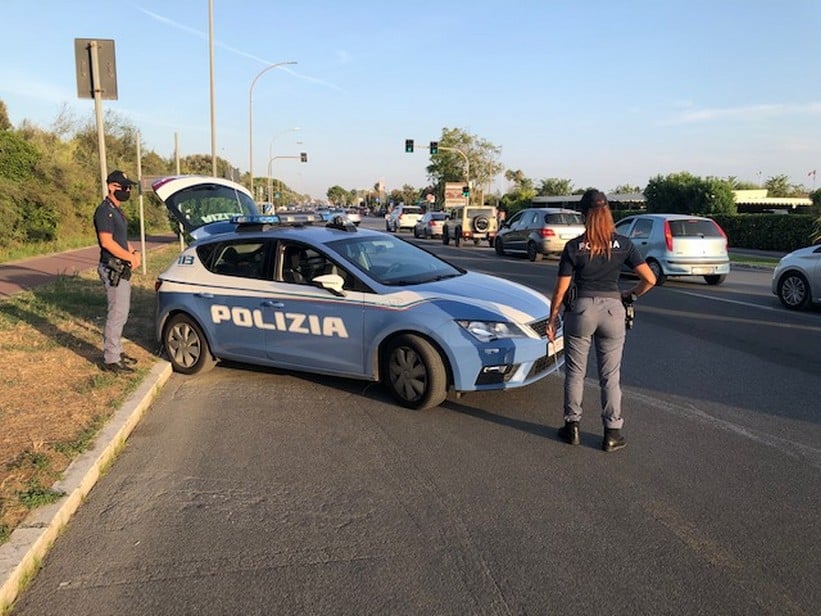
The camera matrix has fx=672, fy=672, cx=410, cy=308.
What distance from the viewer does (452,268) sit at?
7023 millimetres

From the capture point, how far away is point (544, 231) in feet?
68.7

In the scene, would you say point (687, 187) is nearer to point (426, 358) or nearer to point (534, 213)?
point (534, 213)

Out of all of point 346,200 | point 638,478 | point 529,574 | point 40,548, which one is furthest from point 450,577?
point 346,200

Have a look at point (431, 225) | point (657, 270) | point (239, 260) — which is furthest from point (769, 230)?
point (239, 260)

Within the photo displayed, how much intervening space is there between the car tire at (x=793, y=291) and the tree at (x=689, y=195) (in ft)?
83.0

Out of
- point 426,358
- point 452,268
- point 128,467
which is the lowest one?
point 128,467

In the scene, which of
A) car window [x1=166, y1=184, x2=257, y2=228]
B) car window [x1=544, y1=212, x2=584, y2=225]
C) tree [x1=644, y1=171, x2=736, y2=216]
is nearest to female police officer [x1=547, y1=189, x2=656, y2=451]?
car window [x1=166, y1=184, x2=257, y2=228]

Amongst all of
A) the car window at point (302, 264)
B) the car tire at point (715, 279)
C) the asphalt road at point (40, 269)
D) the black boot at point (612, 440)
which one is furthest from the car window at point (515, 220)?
the black boot at point (612, 440)

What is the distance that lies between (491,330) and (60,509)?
328cm

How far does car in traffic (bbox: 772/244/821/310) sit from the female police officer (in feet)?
25.8

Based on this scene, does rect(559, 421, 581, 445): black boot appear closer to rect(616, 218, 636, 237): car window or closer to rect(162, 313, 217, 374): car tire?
rect(162, 313, 217, 374): car tire

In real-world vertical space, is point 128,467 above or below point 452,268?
below

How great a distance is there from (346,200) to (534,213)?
541ft

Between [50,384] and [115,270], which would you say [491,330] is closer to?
[115,270]
